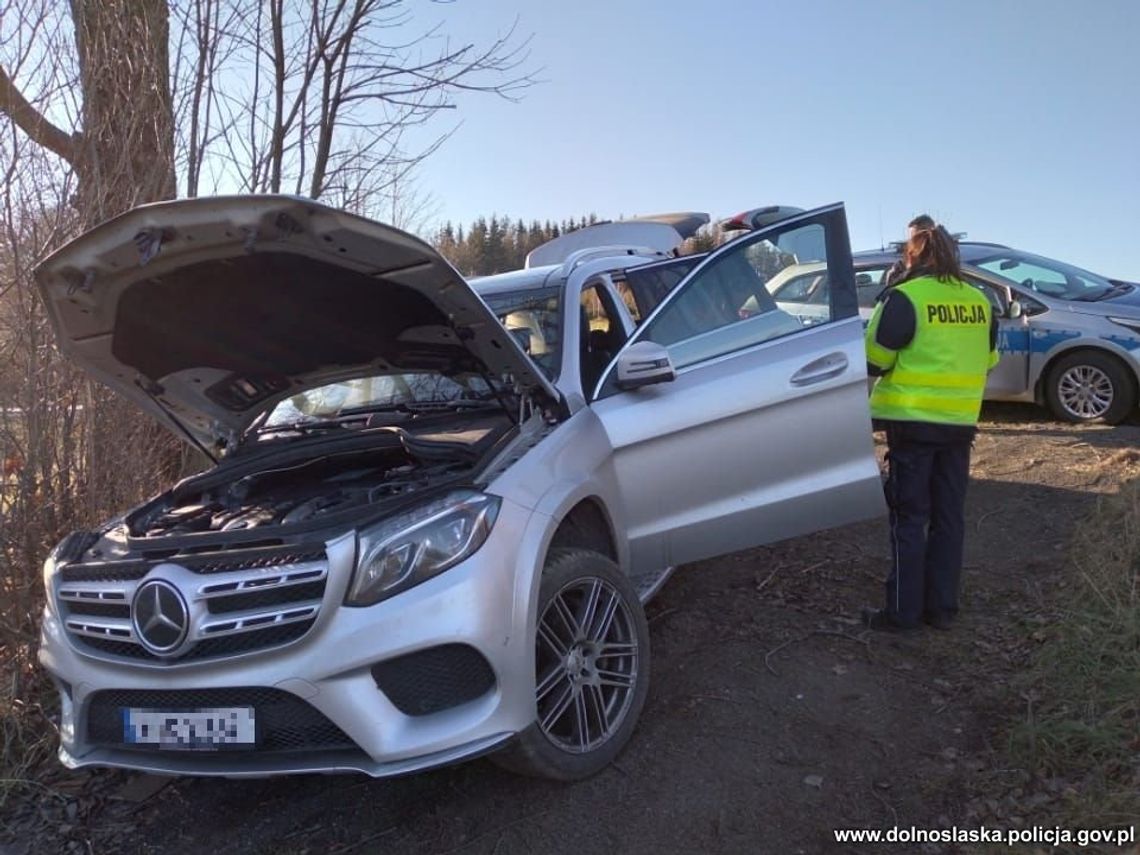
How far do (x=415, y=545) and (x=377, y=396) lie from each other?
166 cm

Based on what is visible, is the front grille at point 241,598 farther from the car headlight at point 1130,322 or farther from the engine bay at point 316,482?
the car headlight at point 1130,322

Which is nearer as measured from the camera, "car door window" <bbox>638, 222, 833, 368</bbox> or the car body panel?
"car door window" <bbox>638, 222, 833, 368</bbox>

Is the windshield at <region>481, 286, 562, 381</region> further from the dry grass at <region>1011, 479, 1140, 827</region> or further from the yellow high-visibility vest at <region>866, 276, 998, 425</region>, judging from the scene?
the dry grass at <region>1011, 479, 1140, 827</region>

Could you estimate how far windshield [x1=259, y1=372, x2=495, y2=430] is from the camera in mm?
3886

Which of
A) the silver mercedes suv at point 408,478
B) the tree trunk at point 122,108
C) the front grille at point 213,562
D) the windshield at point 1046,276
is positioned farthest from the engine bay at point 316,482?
the windshield at point 1046,276

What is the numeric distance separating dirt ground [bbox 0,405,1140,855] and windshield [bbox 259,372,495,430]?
1475 millimetres

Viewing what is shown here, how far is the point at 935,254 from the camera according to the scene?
403 centimetres

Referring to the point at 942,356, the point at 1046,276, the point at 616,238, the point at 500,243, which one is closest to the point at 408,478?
the point at 942,356

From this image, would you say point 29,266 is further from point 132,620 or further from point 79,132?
point 132,620

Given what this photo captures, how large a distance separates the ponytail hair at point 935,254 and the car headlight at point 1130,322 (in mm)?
4646

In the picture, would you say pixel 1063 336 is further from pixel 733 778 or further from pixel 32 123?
pixel 32 123

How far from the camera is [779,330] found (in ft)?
13.4

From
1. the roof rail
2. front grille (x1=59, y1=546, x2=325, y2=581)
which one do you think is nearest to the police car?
the roof rail

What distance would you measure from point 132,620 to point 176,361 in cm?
133
